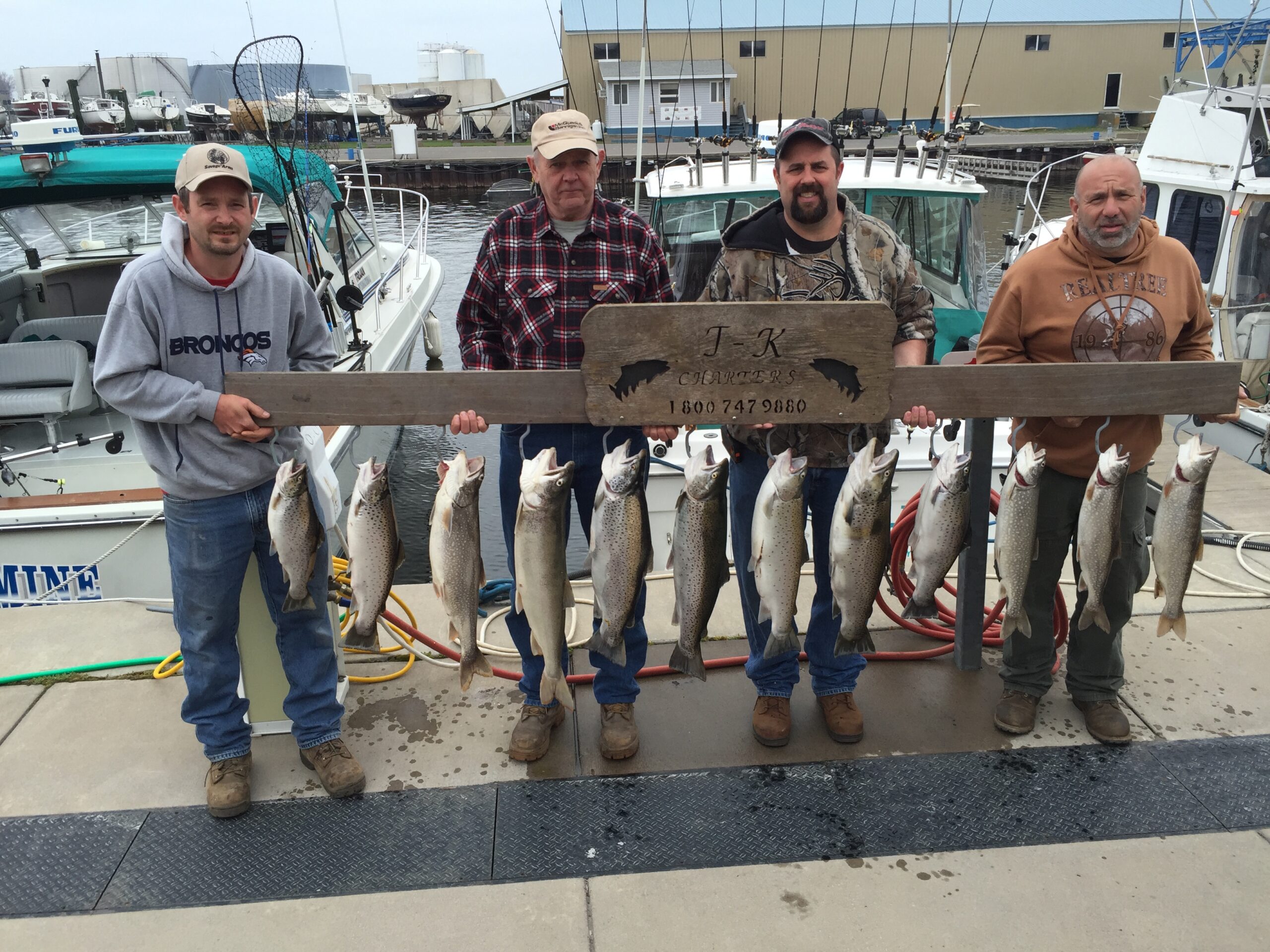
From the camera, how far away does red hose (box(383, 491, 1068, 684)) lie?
13.4 ft

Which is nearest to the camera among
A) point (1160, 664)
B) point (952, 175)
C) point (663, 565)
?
point (1160, 664)

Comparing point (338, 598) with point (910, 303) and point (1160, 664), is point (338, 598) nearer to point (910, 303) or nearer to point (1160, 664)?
point (910, 303)

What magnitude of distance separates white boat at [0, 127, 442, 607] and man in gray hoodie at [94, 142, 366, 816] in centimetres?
77

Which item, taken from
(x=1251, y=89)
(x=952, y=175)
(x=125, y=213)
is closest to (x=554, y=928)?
(x=952, y=175)

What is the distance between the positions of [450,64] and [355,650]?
8204 cm

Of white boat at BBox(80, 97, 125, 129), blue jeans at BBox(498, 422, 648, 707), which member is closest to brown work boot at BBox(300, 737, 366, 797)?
blue jeans at BBox(498, 422, 648, 707)

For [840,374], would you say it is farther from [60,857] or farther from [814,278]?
[60,857]

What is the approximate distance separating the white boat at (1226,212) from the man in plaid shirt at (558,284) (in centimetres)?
641

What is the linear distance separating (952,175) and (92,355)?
6.99m

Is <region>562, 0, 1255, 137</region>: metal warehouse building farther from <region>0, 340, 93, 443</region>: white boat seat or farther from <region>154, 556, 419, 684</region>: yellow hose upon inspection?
<region>154, 556, 419, 684</region>: yellow hose

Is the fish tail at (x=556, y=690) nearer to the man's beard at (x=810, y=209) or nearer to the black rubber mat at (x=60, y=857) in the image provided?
the black rubber mat at (x=60, y=857)

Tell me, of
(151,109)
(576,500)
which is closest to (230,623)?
(576,500)

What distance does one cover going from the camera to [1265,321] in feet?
29.8

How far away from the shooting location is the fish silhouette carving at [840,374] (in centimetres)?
301
